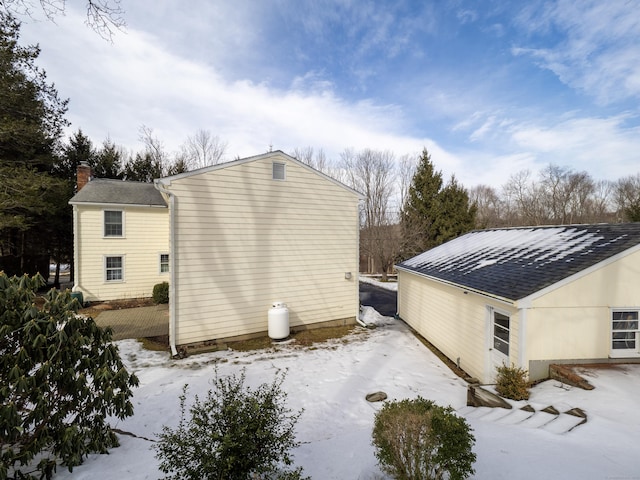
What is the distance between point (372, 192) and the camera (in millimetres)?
32750

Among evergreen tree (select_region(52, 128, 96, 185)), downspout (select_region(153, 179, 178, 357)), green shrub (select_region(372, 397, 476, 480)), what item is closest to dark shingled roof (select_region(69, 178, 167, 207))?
downspout (select_region(153, 179, 178, 357))

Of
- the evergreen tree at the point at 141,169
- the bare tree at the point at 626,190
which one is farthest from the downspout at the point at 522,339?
the bare tree at the point at 626,190

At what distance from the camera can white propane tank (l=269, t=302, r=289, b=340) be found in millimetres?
9547

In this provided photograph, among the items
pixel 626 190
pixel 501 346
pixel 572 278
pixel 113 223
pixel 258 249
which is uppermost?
pixel 626 190

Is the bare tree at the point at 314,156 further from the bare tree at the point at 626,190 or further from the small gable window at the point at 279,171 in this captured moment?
the bare tree at the point at 626,190

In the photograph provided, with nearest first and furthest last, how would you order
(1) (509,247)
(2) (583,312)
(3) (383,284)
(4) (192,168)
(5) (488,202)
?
(2) (583,312), (1) (509,247), (3) (383,284), (4) (192,168), (5) (488,202)

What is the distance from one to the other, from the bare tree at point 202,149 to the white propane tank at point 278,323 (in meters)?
26.6

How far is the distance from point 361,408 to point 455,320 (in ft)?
14.4

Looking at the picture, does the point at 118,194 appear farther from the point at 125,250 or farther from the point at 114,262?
the point at 114,262

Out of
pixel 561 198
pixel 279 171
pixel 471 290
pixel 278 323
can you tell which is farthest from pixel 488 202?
pixel 278 323

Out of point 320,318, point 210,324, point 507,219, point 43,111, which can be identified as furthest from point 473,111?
point 507,219

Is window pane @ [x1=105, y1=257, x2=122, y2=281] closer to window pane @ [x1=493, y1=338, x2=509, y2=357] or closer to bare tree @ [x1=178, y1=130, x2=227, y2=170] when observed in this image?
window pane @ [x1=493, y1=338, x2=509, y2=357]

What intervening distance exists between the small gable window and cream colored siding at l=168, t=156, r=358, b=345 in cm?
16

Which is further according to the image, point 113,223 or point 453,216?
point 453,216
